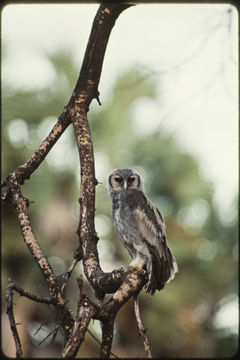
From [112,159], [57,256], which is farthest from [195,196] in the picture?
[57,256]

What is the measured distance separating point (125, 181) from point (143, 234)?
0.48 metres

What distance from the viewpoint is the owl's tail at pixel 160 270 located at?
2.06 meters

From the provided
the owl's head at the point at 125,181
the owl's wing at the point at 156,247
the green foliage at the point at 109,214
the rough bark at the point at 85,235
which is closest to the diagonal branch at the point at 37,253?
the rough bark at the point at 85,235

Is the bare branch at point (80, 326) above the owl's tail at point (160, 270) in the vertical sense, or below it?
below

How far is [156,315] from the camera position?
632 cm

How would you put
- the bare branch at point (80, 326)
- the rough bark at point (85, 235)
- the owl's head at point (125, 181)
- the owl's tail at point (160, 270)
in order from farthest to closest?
the owl's head at point (125, 181), the owl's tail at point (160, 270), the rough bark at point (85, 235), the bare branch at point (80, 326)

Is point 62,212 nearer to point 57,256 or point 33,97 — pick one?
point 57,256

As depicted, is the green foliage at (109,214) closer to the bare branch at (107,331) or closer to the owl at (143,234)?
the owl at (143,234)

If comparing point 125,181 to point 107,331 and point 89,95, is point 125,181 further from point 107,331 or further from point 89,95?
point 107,331

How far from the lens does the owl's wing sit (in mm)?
2062

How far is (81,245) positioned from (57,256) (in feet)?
15.3

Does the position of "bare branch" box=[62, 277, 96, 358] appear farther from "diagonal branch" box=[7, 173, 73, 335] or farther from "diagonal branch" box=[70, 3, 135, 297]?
"diagonal branch" box=[70, 3, 135, 297]

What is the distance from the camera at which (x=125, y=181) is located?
2572mm

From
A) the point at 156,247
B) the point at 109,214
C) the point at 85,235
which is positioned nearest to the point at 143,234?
the point at 156,247
